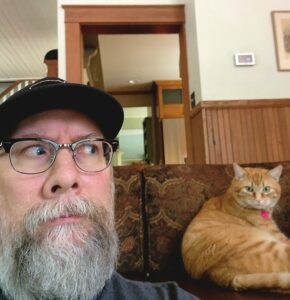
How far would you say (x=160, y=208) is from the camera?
134 centimetres

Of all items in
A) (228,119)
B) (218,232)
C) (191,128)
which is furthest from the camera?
(191,128)

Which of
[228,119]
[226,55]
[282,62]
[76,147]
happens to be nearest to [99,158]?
[76,147]

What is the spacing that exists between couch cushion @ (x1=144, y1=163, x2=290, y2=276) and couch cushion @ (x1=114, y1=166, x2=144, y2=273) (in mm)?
41

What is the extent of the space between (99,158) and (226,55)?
221cm

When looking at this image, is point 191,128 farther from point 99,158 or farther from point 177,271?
point 99,158

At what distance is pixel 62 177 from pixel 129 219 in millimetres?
753

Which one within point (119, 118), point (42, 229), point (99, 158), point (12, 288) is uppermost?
point (119, 118)

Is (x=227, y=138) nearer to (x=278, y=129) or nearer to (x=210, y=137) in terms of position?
(x=210, y=137)

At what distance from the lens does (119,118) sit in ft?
2.64

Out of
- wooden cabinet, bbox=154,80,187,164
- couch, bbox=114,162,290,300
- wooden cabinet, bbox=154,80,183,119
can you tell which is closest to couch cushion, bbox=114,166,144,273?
couch, bbox=114,162,290,300

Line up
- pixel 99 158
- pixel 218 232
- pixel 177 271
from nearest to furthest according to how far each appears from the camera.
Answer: pixel 99 158, pixel 218 232, pixel 177 271

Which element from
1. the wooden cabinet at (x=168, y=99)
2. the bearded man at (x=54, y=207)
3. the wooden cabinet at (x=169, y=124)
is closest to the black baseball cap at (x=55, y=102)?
the bearded man at (x=54, y=207)

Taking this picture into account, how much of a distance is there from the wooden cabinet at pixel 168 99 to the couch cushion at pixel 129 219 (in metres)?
4.80

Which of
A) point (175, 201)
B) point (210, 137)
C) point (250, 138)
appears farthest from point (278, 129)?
point (175, 201)
